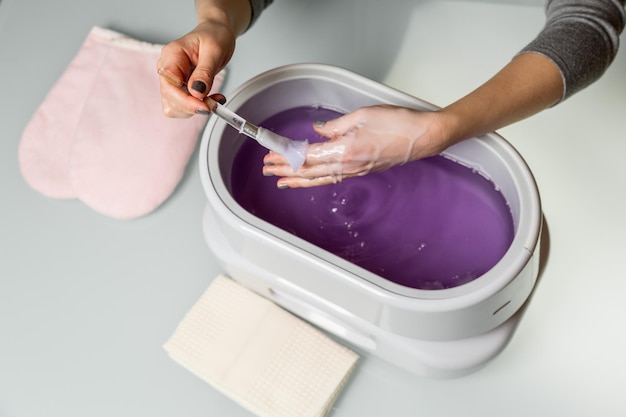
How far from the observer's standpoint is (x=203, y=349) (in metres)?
1.07

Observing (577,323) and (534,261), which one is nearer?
(534,261)

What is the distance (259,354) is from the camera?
1.06 metres

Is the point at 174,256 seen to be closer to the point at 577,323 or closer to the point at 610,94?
the point at 577,323

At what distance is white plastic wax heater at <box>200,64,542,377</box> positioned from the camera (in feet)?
2.78

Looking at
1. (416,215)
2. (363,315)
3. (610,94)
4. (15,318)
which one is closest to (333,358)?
(363,315)

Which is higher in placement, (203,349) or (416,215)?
(416,215)

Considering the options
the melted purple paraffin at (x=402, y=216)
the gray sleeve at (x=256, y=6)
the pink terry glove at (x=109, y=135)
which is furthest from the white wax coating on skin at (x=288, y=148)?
the pink terry glove at (x=109, y=135)

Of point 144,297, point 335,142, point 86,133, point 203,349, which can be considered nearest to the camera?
point 335,142

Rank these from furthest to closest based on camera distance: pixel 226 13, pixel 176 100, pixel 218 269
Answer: pixel 218 269 < pixel 226 13 < pixel 176 100

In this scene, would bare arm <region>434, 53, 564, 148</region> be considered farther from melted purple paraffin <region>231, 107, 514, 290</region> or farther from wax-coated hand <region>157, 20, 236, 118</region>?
wax-coated hand <region>157, 20, 236, 118</region>

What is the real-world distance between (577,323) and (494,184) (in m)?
0.29

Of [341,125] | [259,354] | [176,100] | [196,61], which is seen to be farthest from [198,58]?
[259,354]

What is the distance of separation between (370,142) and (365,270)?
0.53ft

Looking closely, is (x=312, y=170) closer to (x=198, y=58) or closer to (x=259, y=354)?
(x=198, y=58)
